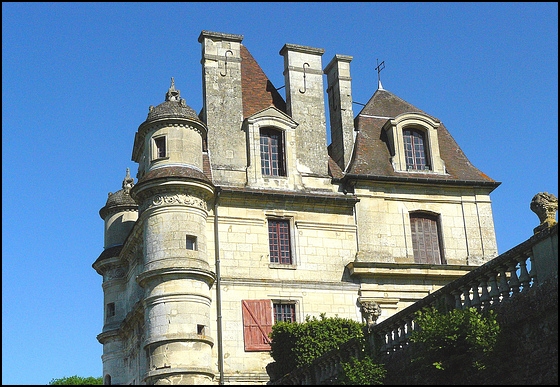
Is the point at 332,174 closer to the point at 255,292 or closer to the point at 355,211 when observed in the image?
the point at 355,211

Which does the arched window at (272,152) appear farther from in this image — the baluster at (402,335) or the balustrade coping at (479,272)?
the baluster at (402,335)

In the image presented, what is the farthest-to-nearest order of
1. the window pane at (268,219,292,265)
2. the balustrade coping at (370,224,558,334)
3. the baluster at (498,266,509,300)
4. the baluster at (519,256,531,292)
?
the window pane at (268,219,292,265) < the baluster at (498,266,509,300) < the baluster at (519,256,531,292) < the balustrade coping at (370,224,558,334)

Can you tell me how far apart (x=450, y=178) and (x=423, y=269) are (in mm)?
3335

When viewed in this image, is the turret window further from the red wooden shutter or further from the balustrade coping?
the balustrade coping

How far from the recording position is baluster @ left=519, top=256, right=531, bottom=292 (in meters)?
13.0

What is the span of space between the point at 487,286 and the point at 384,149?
12.9 meters

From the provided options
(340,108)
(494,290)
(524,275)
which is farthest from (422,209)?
(524,275)

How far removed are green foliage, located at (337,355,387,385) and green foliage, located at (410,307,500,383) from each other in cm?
160

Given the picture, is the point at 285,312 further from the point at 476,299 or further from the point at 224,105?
the point at 476,299

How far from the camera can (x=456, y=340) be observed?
13688mm

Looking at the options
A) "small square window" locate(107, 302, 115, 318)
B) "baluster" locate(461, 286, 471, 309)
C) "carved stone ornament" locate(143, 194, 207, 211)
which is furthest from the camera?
"small square window" locate(107, 302, 115, 318)

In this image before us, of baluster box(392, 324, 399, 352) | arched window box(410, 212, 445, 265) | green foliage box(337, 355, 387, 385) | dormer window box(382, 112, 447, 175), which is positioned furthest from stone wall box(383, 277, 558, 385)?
dormer window box(382, 112, 447, 175)

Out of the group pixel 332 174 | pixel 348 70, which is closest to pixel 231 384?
pixel 332 174

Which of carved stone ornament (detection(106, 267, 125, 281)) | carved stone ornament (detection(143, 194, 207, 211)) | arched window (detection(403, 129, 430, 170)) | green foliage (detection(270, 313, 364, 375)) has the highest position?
arched window (detection(403, 129, 430, 170))
